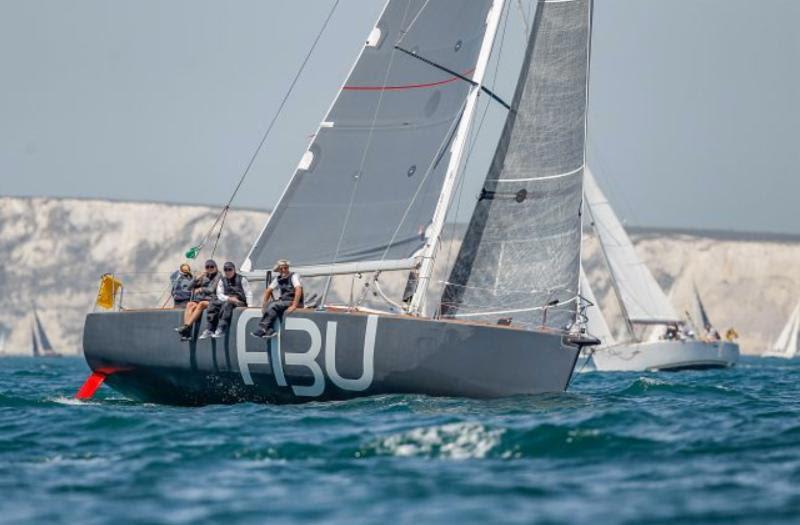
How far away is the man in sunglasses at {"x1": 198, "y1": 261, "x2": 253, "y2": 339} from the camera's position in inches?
655

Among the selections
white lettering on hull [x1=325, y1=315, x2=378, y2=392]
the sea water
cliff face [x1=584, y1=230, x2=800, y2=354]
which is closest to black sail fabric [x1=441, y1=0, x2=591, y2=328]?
the sea water

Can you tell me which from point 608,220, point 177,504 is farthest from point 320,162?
point 608,220

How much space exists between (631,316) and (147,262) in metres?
59.2

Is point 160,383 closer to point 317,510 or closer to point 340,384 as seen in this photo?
point 340,384

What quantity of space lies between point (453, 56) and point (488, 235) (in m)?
2.18

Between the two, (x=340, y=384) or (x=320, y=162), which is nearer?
(x=340, y=384)

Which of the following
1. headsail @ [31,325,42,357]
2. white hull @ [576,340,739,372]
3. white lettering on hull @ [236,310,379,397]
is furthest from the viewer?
headsail @ [31,325,42,357]

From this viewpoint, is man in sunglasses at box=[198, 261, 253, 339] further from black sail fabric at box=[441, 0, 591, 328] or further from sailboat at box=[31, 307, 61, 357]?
sailboat at box=[31, 307, 61, 357]

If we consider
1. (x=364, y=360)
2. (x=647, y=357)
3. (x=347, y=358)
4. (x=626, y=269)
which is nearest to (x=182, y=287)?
(x=347, y=358)

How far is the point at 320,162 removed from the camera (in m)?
17.6

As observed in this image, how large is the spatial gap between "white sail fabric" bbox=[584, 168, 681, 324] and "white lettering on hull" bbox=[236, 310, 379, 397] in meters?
23.8

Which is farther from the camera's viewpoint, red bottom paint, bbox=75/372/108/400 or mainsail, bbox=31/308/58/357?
→ mainsail, bbox=31/308/58/357

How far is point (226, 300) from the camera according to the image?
16.8 m

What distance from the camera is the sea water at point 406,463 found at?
963cm
